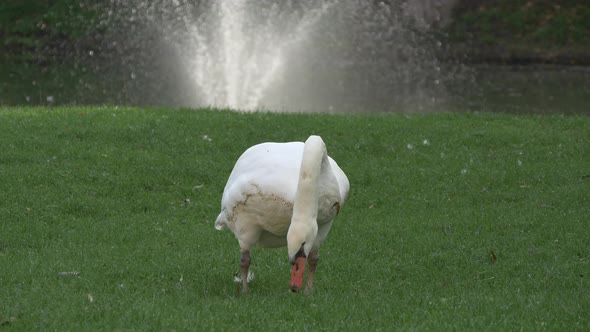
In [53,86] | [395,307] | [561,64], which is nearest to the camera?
[395,307]

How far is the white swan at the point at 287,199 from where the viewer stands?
19.1ft

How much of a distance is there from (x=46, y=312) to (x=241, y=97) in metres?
13.2

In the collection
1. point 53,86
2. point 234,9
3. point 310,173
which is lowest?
point 53,86

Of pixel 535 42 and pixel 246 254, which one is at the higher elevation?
pixel 246 254

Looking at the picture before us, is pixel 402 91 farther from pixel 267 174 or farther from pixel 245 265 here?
pixel 267 174

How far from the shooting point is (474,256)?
8180mm

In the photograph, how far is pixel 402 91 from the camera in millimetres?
21250

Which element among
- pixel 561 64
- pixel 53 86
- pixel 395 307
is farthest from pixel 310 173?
pixel 561 64

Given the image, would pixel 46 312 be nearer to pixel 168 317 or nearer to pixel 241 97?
pixel 168 317

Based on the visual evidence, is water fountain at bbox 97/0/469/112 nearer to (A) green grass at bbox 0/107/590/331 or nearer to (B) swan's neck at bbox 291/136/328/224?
(A) green grass at bbox 0/107/590/331

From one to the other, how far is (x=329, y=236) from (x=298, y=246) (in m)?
3.24

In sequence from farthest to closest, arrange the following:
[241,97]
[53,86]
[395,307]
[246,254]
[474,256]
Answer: [53,86], [241,97], [474,256], [246,254], [395,307]

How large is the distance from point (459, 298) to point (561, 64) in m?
22.9

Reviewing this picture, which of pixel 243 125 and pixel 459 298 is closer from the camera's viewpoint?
pixel 459 298
